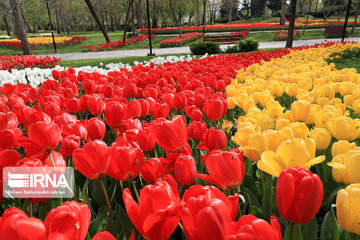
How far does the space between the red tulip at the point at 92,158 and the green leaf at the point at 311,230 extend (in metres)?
0.77

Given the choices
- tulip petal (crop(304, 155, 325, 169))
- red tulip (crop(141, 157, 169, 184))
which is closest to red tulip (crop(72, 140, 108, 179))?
red tulip (crop(141, 157, 169, 184))

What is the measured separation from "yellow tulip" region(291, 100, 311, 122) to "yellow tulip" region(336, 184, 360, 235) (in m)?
1.05

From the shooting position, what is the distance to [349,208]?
2.76 ft

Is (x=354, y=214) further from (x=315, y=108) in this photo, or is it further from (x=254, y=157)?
(x=315, y=108)

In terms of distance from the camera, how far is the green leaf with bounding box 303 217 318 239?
108cm

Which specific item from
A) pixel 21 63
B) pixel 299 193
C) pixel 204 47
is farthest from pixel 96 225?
pixel 204 47

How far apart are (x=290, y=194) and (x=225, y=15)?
65.8 meters

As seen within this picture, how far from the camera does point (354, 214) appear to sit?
840 mm

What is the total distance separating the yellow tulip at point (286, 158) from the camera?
1.08 metres

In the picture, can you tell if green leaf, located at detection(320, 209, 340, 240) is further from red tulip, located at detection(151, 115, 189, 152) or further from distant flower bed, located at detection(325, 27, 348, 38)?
distant flower bed, located at detection(325, 27, 348, 38)

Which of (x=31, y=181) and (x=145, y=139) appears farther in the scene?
(x=145, y=139)

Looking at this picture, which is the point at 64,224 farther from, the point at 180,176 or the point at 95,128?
the point at 95,128

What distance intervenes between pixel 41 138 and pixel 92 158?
0.34m

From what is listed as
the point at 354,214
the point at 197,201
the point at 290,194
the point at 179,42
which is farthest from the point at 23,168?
the point at 179,42
